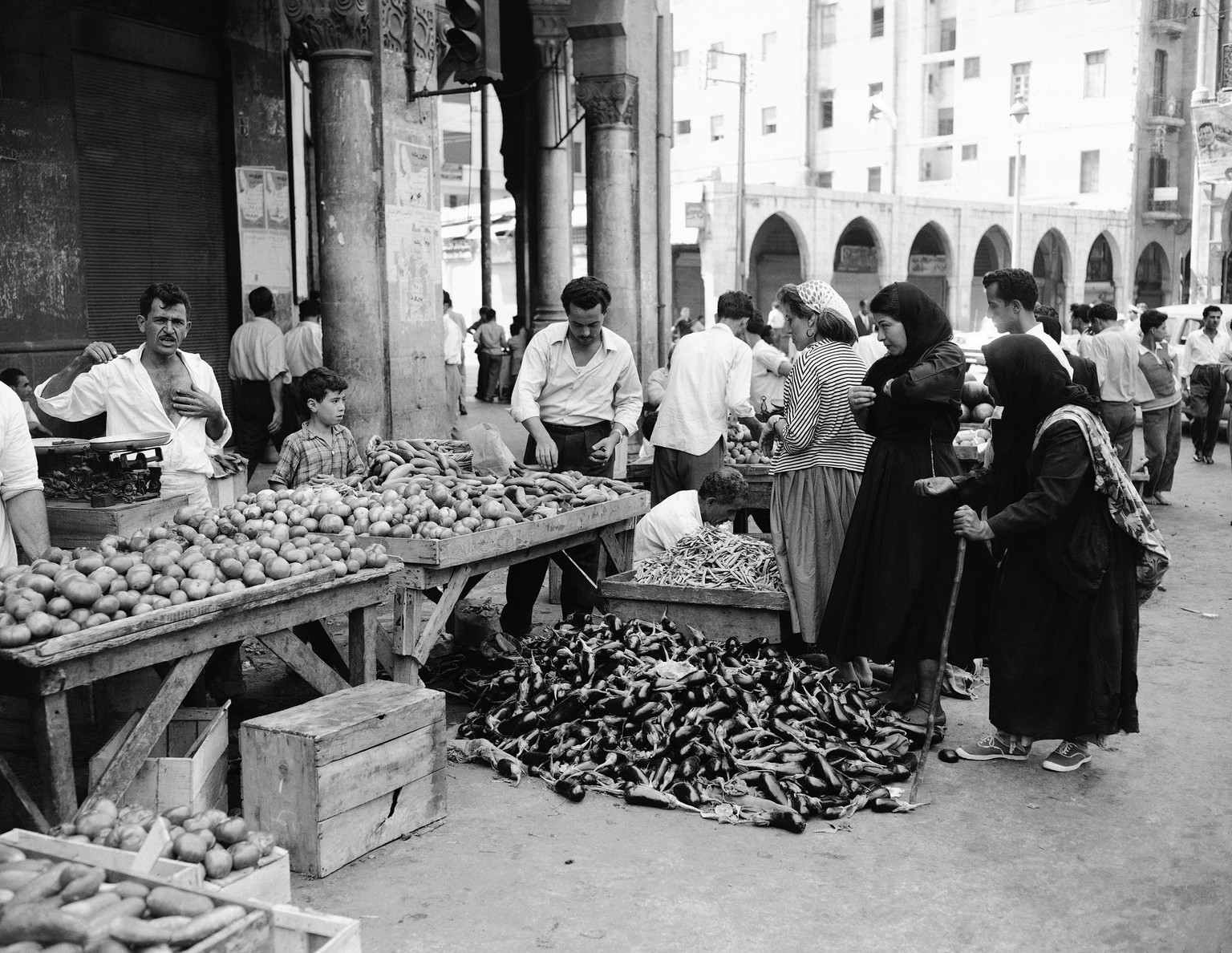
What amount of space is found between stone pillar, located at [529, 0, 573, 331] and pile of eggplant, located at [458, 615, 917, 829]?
9.91 metres

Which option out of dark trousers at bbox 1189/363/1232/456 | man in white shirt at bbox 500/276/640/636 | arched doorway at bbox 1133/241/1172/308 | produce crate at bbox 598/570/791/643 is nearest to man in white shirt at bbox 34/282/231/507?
man in white shirt at bbox 500/276/640/636

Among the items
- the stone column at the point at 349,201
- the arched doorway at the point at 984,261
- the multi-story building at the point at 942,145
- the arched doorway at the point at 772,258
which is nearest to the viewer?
the stone column at the point at 349,201

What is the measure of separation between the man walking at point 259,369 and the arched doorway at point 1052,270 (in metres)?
41.2

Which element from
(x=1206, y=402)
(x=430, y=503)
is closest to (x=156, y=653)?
(x=430, y=503)

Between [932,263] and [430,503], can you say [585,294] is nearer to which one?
[430,503]

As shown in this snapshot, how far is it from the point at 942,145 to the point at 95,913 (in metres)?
53.6

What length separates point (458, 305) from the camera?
130ft

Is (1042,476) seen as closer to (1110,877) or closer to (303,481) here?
(1110,877)

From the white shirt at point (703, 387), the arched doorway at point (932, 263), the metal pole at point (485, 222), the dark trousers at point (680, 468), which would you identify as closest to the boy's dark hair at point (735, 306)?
the white shirt at point (703, 387)

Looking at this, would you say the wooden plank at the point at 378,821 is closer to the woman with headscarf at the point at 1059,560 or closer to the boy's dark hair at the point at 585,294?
the woman with headscarf at the point at 1059,560

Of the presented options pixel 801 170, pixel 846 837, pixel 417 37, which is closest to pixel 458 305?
pixel 801 170

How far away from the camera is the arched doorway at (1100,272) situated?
162ft

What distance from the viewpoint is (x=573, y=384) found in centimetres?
736

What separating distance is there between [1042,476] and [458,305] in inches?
1408
